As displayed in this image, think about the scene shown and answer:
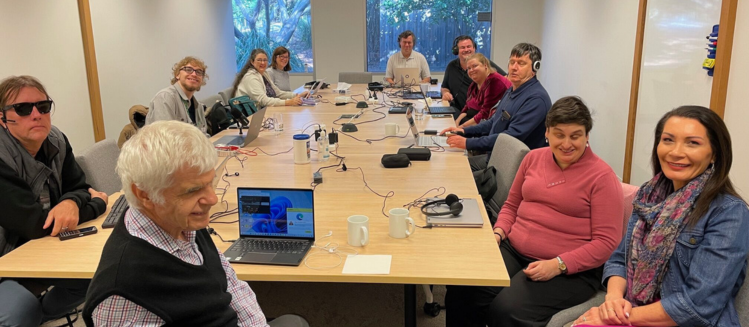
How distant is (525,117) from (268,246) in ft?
6.79

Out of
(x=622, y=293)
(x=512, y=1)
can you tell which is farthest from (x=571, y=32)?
(x=622, y=293)

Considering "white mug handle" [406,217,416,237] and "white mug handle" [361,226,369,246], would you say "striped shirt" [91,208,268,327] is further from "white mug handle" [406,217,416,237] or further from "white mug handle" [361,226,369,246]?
"white mug handle" [406,217,416,237]

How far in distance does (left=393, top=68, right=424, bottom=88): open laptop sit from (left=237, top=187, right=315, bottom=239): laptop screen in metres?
5.19

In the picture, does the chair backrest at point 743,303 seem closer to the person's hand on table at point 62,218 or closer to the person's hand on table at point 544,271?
Result: the person's hand on table at point 544,271

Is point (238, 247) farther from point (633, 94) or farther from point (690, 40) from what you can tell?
point (633, 94)

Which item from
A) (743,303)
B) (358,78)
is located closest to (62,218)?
(743,303)

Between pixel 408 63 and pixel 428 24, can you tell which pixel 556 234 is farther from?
pixel 428 24

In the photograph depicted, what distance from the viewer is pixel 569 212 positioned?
2.14m

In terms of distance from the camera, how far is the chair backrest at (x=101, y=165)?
2.69m

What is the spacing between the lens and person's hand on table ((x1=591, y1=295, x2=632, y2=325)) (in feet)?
5.47

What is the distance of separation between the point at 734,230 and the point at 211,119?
4402mm

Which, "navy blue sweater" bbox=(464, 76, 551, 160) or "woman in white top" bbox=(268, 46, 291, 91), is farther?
"woman in white top" bbox=(268, 46, 291, 91)

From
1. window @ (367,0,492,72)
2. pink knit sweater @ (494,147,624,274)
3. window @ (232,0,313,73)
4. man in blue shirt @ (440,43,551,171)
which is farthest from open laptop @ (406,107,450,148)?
window @ (232,0,313,73)

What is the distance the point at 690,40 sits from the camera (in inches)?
132
